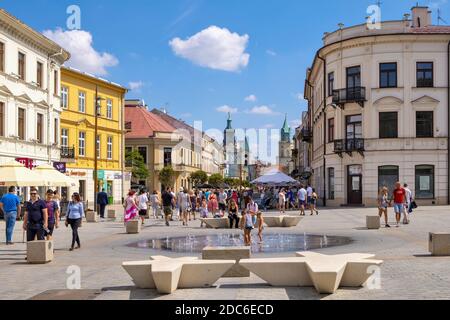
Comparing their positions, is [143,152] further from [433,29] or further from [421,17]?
[433,29]

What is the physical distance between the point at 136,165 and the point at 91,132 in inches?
630

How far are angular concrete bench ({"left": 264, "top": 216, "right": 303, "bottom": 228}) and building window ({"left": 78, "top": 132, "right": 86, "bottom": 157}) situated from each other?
93.7ft

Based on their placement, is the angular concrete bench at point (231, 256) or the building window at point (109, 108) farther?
the building window at point (109, 108)

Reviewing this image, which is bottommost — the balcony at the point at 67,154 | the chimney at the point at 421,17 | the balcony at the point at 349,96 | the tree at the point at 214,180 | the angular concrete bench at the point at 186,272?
the angular concrete bench at the point at 186,272

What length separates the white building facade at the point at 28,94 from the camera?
32.6 m

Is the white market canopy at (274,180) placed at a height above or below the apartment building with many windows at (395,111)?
below

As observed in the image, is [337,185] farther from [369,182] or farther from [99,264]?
[99,264]

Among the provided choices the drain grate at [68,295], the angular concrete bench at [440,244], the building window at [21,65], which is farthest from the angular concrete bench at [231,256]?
the building window at [21,65]

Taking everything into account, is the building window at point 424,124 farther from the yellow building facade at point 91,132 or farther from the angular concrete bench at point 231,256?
the angular concrete bench at point 231,256

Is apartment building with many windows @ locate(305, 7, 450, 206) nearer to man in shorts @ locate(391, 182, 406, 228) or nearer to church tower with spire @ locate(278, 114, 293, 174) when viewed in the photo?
man in shorts @ locate(391, 182, 406, 228)

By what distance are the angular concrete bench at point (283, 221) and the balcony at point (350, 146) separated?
17.5 metres

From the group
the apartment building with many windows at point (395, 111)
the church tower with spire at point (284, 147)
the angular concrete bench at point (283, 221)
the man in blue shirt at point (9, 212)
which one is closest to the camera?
the man in blue shirt at point (9, 212)

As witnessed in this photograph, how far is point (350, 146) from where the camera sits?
4219 cm

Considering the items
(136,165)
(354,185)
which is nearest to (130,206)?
(354,185)
